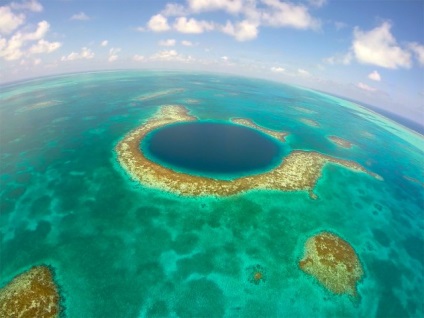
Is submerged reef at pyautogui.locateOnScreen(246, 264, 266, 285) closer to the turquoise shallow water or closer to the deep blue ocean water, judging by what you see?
the turquoise shallow water

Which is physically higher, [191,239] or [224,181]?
[224,181]

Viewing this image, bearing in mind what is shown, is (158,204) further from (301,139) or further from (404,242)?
(301,139)

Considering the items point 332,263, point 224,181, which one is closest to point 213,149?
point 224,181

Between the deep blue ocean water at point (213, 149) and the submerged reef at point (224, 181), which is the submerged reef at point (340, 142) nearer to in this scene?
the submerged reef at point (224, 181)

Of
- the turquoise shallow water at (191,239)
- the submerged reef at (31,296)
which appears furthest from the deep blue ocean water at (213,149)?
the submerged reef at (31,296)

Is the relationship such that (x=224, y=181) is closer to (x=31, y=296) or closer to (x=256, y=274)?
(x=256, y=274)
